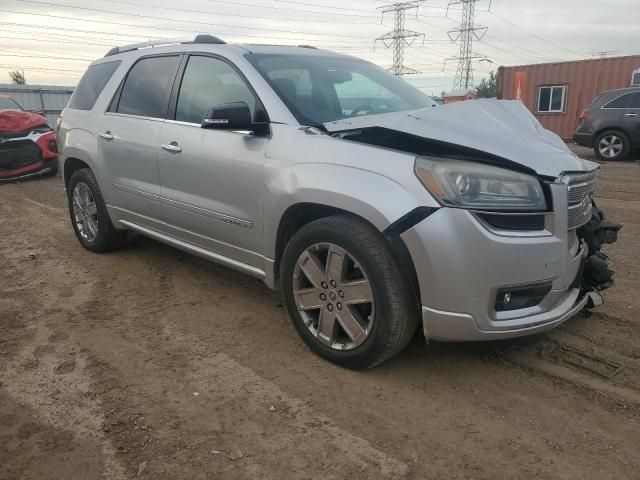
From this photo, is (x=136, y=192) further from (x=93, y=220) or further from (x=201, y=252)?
(x=93, y=220)

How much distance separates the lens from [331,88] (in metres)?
3.64

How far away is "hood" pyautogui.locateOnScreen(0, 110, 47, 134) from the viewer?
10.0m

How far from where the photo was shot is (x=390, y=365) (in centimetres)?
308

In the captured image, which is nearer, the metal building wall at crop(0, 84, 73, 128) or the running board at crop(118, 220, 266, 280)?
the running board at crop(118, 220, 266, 280)

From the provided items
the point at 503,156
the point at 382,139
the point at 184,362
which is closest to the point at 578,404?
the point at 503,156

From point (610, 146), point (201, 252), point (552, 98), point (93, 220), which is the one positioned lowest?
point (610, 146)

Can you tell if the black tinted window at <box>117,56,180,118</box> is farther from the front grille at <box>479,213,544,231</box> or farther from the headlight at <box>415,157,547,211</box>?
the front grille at <box>479,213,544,231</box>

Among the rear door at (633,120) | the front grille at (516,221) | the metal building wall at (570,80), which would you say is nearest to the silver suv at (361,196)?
the front grille at (516,221)

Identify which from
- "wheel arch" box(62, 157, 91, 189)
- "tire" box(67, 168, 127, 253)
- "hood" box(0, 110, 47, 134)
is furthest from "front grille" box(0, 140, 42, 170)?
"tire" box(67, 168, 127, 253)

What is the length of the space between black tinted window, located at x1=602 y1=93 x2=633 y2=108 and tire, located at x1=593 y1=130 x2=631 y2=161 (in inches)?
22.0

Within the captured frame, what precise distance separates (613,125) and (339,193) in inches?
457

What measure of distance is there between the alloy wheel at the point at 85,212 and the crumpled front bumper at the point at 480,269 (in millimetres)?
3656

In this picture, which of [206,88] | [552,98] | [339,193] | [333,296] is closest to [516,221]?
[339,193]

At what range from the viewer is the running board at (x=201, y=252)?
3516 millimetres
